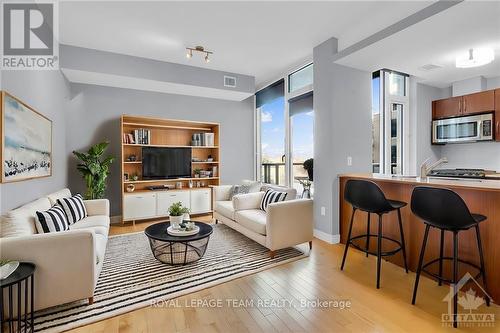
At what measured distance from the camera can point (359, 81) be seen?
146 inches

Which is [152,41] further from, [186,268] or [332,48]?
[186,268]

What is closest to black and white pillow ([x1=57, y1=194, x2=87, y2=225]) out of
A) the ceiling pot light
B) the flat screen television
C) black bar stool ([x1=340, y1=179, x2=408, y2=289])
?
the flat screen television

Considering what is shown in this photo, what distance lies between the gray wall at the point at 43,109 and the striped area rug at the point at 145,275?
1.06 meters

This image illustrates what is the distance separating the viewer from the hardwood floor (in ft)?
5.98

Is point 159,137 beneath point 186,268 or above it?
above

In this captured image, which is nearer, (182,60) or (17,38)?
(17,38)

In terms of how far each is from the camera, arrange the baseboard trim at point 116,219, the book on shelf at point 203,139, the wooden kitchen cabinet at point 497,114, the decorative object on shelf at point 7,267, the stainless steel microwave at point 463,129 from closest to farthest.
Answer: the decorative object on shelf at point 7,267, the wooden kitchen cabinet at point 497,114, the stainless steel microwave at point 463,129, the baseboard trim at point 116,219, the book on shelf at point 203,139

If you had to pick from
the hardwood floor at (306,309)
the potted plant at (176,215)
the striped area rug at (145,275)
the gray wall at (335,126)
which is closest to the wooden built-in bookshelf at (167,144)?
the striped area rug at (145,275)

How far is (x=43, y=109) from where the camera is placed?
309 centimetres

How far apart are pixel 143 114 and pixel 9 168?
9.65ft

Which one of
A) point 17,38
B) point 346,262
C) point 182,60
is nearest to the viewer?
point 17,38

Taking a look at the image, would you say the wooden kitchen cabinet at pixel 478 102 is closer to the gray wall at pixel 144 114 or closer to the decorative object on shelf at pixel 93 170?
the gray wall at pixel 144 114

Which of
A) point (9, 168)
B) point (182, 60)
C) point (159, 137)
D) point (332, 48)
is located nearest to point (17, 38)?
point (9, 168)

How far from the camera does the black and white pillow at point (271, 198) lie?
3.51m
